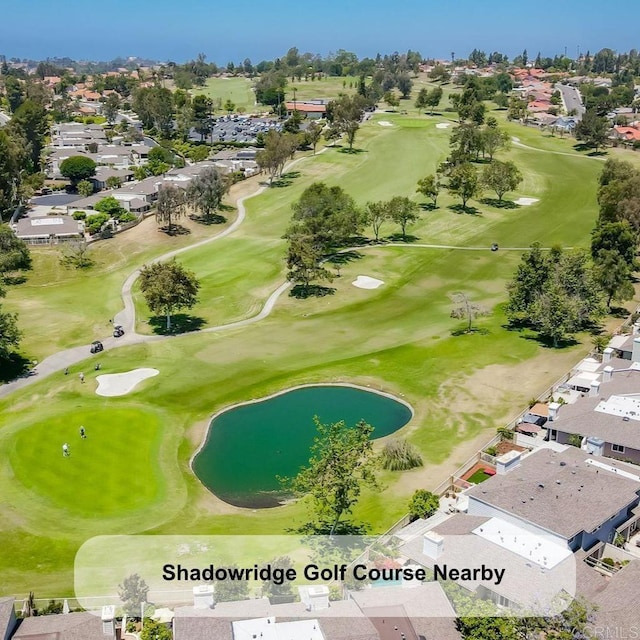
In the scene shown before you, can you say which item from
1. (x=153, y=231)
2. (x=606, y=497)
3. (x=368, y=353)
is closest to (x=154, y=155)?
(x=153, y=231)

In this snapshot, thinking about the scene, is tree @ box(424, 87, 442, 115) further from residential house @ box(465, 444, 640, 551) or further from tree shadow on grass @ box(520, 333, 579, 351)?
residential house @ box(465, 444, 640, 551)

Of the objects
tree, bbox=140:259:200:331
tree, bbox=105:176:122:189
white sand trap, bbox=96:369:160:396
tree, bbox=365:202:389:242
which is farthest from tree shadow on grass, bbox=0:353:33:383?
tree, bbox=105:176:122:189

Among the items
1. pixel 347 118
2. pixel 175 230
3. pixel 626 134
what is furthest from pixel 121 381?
pixel 626 134

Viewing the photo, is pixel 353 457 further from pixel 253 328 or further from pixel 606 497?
pixel 253 328

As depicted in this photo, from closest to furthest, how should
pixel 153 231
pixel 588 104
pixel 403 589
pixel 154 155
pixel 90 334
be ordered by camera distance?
pixel 403 589 → pixel 90 334 → pixel 153 231 → pixel 154 155 → pixel 588 104

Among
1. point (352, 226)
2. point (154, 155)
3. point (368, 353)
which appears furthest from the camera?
point (154, 155)

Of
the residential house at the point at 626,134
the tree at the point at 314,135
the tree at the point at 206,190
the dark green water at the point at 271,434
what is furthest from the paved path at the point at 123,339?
the residential house at the point at 626,134
